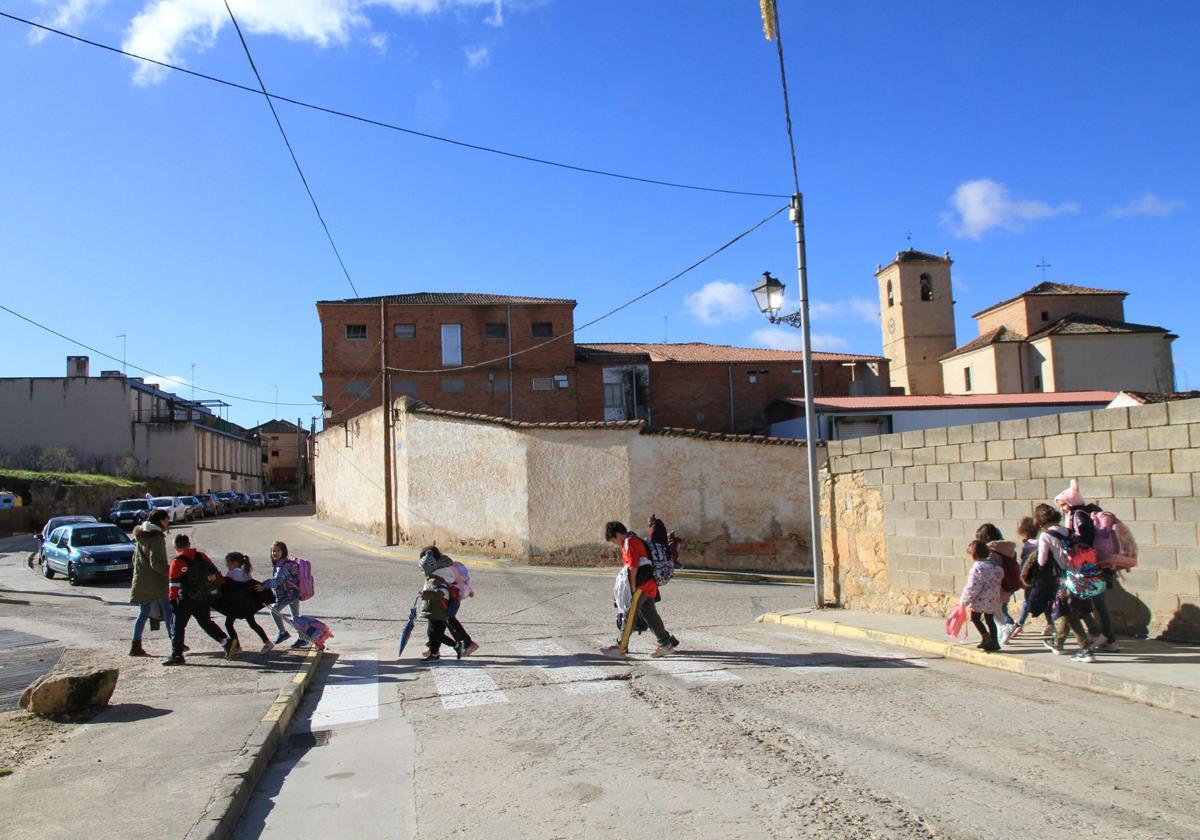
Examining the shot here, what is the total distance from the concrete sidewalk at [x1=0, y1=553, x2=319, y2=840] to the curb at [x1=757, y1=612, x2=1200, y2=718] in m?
6.55

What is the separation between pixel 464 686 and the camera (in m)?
8.69

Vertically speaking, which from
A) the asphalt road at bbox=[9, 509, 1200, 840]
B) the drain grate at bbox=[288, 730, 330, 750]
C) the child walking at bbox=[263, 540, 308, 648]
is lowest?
the drain grate at bbox=[288, 730, 330, 750]

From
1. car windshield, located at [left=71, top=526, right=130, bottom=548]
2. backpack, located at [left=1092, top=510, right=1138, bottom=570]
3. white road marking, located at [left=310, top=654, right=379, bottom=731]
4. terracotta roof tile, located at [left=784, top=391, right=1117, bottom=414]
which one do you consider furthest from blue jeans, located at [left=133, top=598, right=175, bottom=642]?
terracotta roof tile, located at [left=784, top=391, right=1117, bottom=414]

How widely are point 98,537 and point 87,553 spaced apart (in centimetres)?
126

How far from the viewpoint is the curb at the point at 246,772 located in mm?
4805

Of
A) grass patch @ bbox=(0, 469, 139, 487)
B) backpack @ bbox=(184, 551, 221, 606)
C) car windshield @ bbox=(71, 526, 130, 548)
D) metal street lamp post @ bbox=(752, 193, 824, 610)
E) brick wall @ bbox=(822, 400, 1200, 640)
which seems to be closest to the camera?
brick wall @ bbox=(822, 400, 1200, 640)

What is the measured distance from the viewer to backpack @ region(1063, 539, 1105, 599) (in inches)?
327

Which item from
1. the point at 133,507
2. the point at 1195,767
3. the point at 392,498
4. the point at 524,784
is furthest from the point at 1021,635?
the point at 133,507

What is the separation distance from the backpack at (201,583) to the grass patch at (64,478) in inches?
1610

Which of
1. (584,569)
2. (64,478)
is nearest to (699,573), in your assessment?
(584,569)

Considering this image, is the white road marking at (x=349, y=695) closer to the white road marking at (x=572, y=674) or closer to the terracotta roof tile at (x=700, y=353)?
the white road marking at (x=572, y=674)

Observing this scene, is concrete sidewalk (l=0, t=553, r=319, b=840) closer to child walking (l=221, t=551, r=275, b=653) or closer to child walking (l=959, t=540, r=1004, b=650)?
child walking (l=221, t=551, r=275, b=653)

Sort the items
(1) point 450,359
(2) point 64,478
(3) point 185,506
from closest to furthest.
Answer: (3) point 185,506
(2) point 64,478
(1) point 450,359

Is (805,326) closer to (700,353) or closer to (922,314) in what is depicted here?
(700,353)
